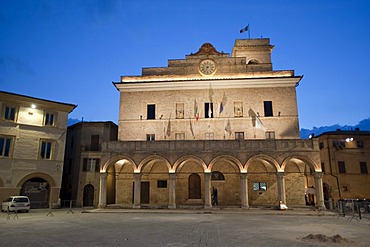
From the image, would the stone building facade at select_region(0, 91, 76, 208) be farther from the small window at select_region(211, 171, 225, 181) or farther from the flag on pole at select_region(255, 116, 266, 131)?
the flag on pole at select_region(255, 116, 266, 131)

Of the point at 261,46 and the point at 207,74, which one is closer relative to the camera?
the point at 207,74

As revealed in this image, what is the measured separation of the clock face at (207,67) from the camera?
30359mm

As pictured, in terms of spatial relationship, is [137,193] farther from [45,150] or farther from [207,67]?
[207,67]

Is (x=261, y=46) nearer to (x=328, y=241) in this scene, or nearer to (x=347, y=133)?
(x=347, y=133)

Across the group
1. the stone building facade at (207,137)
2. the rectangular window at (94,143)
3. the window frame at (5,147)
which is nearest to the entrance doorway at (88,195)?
the stone building facade at (207,137)

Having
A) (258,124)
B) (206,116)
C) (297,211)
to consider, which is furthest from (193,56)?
(297,211)

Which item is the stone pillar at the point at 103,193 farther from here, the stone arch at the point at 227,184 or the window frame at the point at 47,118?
the stone arch at the point at 227,184

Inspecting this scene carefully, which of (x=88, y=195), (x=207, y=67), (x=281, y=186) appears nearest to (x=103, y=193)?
(x=88, y=195)

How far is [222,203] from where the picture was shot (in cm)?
2706

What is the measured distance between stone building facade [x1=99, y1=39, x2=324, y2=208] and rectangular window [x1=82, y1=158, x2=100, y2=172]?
3417 mm

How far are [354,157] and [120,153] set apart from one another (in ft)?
94.7

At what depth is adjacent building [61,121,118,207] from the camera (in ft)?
99.0

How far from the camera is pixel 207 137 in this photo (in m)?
28.5

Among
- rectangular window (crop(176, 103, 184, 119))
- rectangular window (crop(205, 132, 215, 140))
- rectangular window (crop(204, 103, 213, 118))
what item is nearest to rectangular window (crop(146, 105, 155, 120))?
rectangular window (crop(176, 103, 184, 119))
